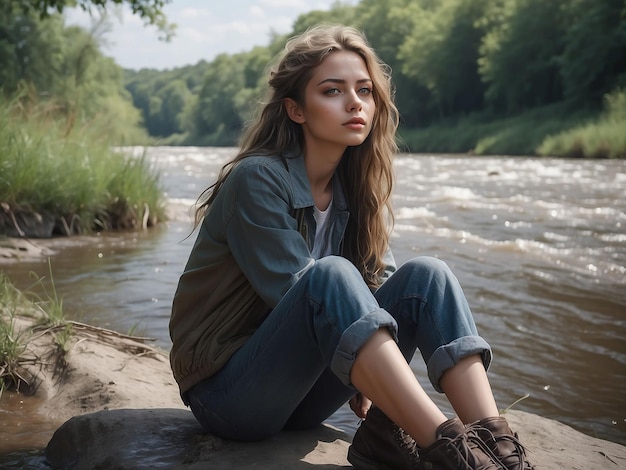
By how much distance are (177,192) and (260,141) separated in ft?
34.7

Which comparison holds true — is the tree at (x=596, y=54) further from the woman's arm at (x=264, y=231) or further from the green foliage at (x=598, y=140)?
the woman's arm at (x=264, y=231)

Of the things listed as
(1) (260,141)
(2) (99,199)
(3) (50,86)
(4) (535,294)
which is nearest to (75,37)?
(3) (50,86)

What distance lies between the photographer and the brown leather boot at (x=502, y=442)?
173 centimetres

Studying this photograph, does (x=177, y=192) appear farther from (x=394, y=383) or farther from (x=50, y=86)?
(x=50, y=86)

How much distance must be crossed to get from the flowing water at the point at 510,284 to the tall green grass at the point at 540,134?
8030 mm

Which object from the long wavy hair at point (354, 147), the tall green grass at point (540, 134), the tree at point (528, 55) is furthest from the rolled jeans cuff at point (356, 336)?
the tree at point (528, 55)

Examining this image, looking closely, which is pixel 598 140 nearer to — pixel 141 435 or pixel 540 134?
pixel 540 134

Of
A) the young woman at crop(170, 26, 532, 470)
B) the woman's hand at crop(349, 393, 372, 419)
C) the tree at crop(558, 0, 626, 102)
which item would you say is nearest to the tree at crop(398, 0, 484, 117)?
the tree at crop(558, 0, 626, 102)

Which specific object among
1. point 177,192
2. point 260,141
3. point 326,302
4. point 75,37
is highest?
point 75,37

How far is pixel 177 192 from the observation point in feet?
41.7

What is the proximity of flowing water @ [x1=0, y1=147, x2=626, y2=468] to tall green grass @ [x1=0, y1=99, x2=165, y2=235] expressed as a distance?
30cm

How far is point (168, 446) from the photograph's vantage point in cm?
215

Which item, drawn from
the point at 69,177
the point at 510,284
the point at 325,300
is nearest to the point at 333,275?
the point at 325,300

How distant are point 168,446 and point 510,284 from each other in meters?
4.02
